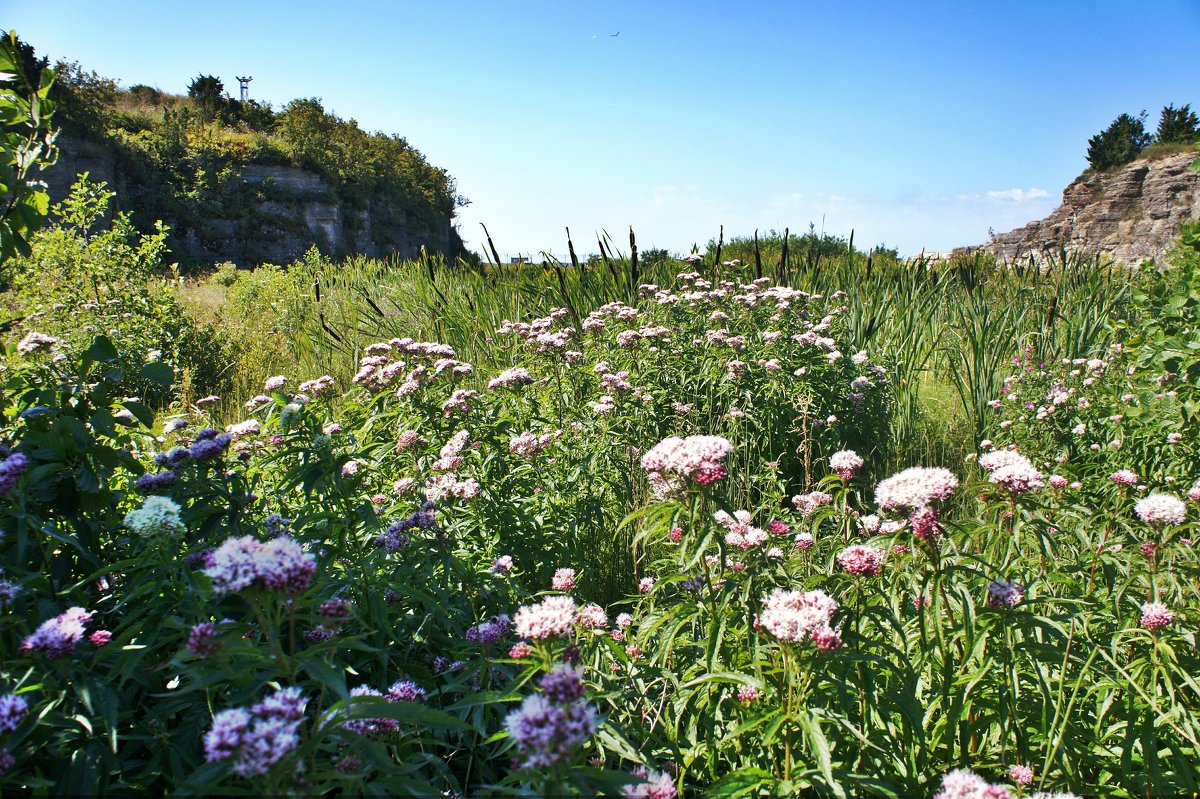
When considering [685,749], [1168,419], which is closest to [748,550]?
[685,749]

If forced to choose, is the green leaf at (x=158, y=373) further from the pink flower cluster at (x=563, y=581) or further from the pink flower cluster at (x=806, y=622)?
the pink flower cluster at (x=806, y=622)

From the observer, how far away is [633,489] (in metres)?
3.62

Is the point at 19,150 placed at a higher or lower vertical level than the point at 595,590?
higher

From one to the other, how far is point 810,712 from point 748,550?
603mm

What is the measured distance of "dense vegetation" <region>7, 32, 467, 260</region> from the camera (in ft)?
73.3

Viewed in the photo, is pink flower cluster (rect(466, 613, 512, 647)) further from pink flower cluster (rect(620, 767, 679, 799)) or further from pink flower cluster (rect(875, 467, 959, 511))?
pink flower cluster (rect(875, 467, 959, 511))

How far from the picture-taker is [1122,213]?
2498 centimetres

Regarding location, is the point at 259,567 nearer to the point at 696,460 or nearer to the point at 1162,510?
the point at 696,460

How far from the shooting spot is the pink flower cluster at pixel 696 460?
1.62 meters

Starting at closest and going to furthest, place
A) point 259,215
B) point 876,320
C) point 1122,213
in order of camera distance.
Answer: point 876,320 < point 1122,213 < point 259,215

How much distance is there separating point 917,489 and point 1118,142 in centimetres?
4086

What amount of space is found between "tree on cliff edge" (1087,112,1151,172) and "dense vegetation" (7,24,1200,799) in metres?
35.2

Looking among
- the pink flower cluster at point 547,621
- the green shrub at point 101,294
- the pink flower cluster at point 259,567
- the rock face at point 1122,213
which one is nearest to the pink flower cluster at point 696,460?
the pink flower cluster at point 547,621

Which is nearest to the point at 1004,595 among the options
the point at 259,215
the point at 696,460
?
the point at 696,460
